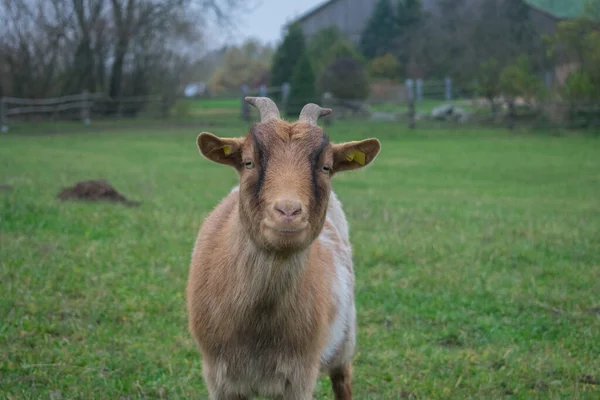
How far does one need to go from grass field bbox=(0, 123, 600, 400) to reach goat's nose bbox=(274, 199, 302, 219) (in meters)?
2.04

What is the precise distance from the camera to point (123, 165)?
18812mm

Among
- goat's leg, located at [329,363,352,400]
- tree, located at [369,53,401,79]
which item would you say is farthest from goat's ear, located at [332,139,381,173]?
tree, located at [369,53,401,79]

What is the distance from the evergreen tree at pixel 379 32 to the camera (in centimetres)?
4944

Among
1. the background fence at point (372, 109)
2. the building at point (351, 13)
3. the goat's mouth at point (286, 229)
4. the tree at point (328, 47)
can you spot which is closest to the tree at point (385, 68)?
the tree at point (328, 47)

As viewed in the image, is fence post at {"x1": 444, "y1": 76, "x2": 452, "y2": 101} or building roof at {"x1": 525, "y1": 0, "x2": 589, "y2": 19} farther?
building roof at {"x1": 525, "y1": 0, "x2": 589, "y2": 19}

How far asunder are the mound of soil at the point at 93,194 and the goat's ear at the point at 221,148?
787 cm

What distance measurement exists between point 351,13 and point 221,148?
168 feet

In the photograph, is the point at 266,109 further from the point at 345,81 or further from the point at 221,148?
the point at 345,81

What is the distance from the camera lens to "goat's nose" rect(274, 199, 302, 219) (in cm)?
337

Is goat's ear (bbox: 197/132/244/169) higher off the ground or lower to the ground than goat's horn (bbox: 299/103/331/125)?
lower

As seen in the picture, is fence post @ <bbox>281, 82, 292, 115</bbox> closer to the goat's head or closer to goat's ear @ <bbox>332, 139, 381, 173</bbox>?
goat's ear @ <bbox>332, 139, 381, 173</bbox>

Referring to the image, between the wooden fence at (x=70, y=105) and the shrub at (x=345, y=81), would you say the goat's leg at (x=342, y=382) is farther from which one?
the shrub at (x=345, y=81)

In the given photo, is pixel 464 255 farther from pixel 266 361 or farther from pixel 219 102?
pixel 219 102

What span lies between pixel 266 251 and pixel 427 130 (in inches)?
1201
